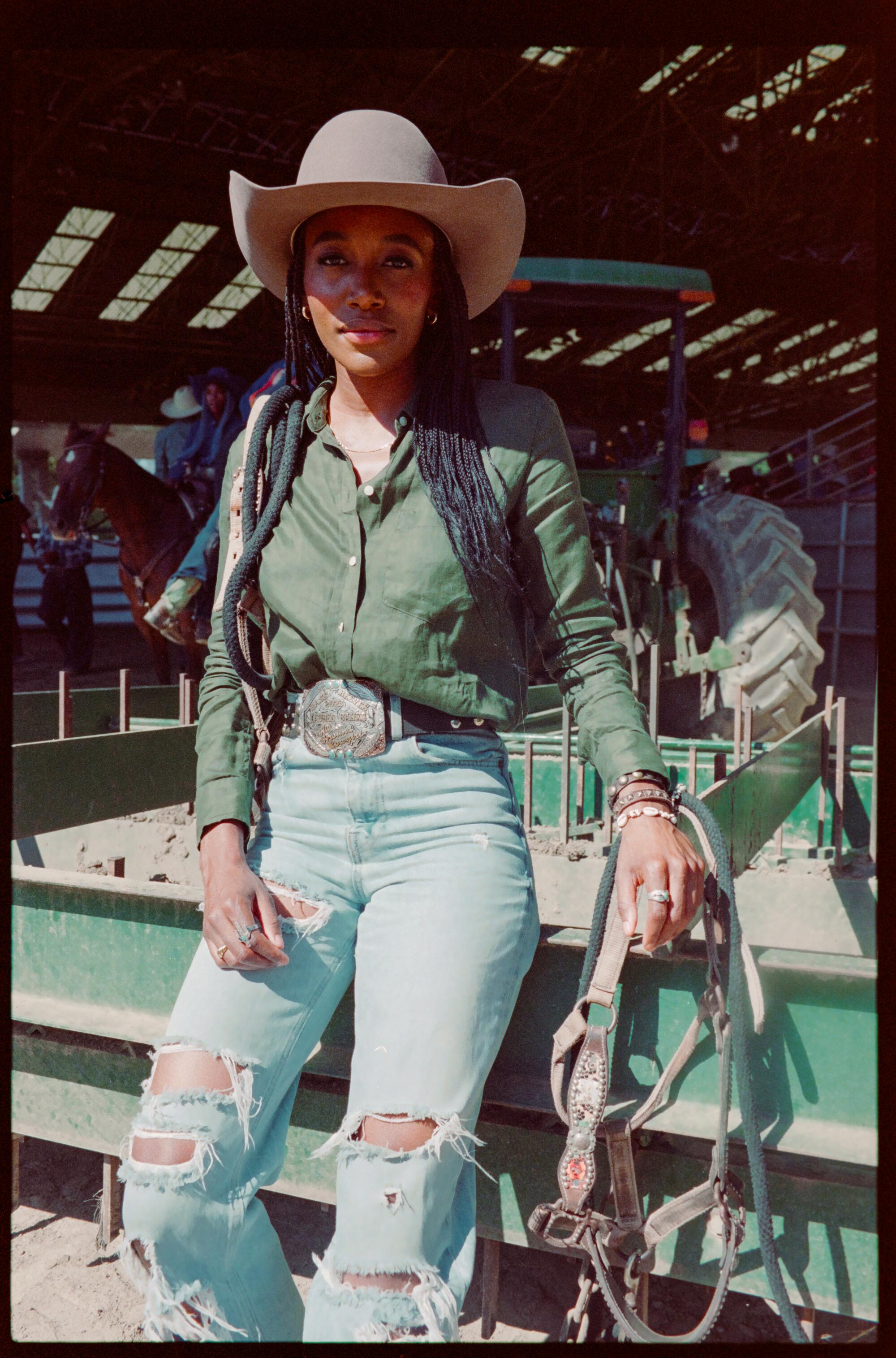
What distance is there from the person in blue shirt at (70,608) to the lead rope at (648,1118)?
380 inches

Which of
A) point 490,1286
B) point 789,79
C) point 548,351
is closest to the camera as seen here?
point 490,1286

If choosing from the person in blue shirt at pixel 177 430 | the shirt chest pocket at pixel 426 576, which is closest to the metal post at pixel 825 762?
the shirt chest pocket at pixel 426 576

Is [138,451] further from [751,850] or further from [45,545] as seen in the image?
[751,850]

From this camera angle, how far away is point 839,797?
3227 millimetres

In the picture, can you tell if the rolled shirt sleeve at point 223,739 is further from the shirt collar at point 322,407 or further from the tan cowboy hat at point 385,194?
the tan cowboy hat at point 385,194

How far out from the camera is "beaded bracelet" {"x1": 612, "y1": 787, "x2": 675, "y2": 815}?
143cm

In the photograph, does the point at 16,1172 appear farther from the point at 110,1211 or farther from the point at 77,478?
the point at 77,478

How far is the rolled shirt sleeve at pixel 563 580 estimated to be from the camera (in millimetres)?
1607

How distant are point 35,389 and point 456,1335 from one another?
18353mm

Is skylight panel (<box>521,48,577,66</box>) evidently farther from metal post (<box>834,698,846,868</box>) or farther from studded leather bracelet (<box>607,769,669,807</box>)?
studded leather bracelet (<box>607,769,669,807</box>)

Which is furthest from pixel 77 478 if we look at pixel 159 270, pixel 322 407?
pixel 159 270

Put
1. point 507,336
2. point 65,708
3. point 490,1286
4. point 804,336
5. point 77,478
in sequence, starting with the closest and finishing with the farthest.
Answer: point 490,1286, point 65,708, point 507,336, point 77,478, point 804,336

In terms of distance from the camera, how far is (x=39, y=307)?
625 inches

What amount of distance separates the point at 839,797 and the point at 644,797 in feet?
6.71
